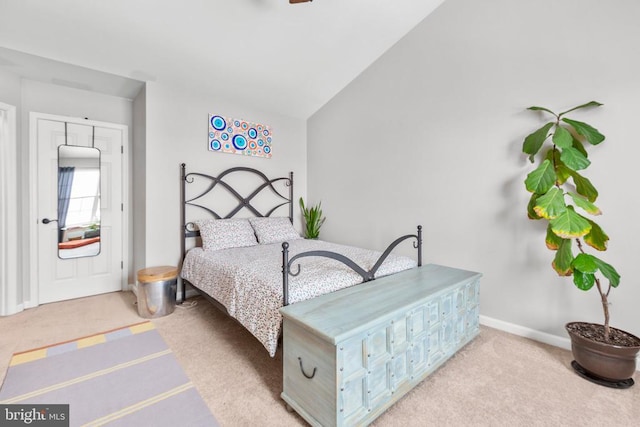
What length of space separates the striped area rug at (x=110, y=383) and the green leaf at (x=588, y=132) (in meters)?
3.02

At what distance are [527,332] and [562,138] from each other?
1622 millimetres

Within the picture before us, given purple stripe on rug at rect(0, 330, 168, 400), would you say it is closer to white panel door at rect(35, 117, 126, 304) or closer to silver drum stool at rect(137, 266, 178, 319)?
silver drum stool at rect(137, 266, 178, 319)

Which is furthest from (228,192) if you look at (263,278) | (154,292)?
(263,278)

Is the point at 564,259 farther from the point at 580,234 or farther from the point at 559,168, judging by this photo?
the point at 559,168

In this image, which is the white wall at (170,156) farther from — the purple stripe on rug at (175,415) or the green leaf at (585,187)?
the green leaf at (585,187)

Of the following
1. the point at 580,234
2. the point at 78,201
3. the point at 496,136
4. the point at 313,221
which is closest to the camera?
the point at 580,234

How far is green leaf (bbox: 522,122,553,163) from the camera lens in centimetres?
221

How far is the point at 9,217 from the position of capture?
110 inches

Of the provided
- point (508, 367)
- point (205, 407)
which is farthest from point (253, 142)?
point (508, 367)

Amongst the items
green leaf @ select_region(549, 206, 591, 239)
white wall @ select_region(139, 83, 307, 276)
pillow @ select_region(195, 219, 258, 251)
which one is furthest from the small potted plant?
green leaf @ select_region(549, 206, 591, 239)

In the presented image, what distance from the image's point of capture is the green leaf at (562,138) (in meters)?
2.03

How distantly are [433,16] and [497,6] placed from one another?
612 mm

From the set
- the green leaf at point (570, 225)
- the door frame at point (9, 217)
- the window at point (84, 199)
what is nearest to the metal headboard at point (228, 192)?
the window at point (84, 199)

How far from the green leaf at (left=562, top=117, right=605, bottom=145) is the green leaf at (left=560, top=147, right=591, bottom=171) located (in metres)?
0.15
